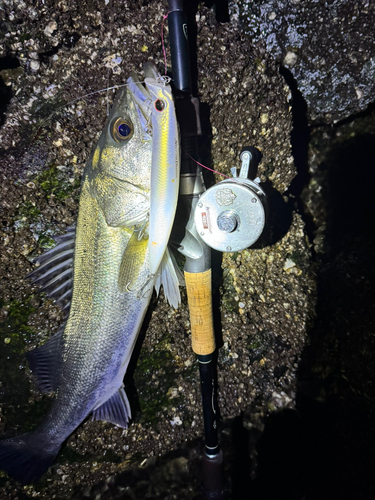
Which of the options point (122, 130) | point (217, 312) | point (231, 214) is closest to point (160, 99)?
point (122, 130)

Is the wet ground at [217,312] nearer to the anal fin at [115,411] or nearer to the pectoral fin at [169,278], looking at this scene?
the anal fin at [115,411]

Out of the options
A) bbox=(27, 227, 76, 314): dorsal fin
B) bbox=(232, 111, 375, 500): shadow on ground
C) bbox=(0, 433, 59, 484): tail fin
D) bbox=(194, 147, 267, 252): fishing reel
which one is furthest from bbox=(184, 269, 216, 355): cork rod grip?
bbox=(0, 433, 59, 484): tail fin

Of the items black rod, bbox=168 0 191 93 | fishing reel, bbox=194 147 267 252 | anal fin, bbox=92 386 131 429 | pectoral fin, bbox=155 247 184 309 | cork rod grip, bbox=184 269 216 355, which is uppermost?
black rod, bbox=168 0 191 93

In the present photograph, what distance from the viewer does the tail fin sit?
1981mm

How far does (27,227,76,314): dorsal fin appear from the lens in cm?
189

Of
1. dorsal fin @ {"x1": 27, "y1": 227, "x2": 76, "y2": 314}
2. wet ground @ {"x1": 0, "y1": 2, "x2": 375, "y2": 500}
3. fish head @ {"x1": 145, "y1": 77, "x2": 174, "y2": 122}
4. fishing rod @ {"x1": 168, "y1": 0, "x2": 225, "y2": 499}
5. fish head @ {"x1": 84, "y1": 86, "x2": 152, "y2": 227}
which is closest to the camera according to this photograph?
fish head @ {"x1": 145, "y1": 77, "x2": 174, "y2": 122}

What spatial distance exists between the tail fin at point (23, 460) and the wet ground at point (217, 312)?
163 millimetres

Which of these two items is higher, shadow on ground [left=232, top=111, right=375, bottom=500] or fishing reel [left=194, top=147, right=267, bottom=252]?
fishing reel [left=194, top=147, right=267, bottom=252]

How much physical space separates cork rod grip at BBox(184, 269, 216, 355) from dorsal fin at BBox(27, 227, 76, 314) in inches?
31.4

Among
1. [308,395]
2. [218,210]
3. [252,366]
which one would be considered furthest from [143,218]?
[308,395]

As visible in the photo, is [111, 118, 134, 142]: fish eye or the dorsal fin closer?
[111, 118, 134, 142]: fish eye

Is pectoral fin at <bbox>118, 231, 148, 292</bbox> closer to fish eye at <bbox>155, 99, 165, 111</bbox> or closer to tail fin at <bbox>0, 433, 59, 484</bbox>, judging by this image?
fish eye at <bbox>155, 99, 165, 111</bbox>

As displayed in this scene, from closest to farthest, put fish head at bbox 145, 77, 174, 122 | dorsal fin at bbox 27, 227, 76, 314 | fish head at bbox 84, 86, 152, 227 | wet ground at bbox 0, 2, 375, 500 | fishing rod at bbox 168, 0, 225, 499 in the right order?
fish head at bbox 145, 77, 174, 122 → fish head at bbox 84, 86, 152, 227 → fishing rod at bbox 168, 0, 225, 499 → dorsal fin at bbox 27, 227, 76, 314 → wet ground at bbox 0, 2, 375, 500

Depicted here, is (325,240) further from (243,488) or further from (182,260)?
(243,488)
